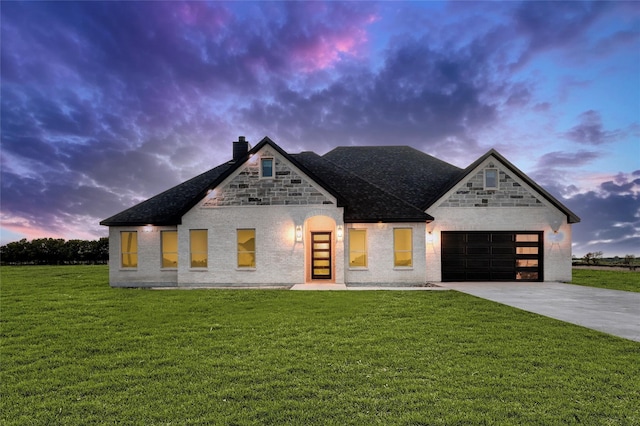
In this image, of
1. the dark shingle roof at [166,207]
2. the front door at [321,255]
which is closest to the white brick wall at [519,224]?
the front door at [321,255]

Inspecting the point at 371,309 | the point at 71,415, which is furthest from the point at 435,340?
the point at 71,415

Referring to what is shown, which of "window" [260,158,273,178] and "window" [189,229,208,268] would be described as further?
"window" [189,229,208,268]

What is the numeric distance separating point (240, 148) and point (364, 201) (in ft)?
27.1

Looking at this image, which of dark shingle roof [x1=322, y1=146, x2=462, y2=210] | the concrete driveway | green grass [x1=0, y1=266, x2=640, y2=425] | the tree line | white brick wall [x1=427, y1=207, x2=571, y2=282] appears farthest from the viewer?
the tree line

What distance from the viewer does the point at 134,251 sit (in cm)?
1703

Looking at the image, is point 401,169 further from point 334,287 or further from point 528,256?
point 334,287

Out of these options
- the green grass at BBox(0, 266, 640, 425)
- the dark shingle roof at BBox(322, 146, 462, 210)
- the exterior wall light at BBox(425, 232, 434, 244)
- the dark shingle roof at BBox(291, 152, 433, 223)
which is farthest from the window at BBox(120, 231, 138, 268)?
the exterior wall light at BBox(425, 232, 434, 244)

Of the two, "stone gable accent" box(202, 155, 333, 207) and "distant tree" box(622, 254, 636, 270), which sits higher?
"stone gable accent" box(202, 155, 333, 207)

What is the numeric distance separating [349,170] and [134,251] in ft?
43.3

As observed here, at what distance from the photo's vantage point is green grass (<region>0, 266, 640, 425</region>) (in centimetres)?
391

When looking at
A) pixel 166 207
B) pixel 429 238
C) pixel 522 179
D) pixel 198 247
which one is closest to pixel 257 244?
pixel 198 247

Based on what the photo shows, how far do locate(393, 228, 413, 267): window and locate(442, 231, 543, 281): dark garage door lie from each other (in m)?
2.39

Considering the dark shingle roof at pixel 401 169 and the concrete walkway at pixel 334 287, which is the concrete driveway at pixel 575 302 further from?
the dark shingle roof at pixel 401 169

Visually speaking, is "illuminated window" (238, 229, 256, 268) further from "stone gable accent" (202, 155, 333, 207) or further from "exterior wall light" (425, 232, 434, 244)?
"exterior wall light" (425, 232, 434, 244)
